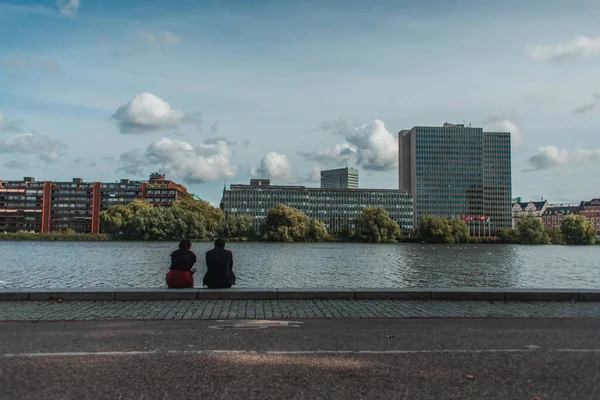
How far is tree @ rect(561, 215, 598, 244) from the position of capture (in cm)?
16288

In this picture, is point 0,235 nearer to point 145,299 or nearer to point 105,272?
point 105,272

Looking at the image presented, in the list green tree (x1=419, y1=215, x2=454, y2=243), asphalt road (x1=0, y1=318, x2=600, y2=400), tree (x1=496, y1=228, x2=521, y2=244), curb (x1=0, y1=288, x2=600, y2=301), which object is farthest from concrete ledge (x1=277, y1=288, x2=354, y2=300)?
tree (x1=496, y1=228, x2=521, y2=244)

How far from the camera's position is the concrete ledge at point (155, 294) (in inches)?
574

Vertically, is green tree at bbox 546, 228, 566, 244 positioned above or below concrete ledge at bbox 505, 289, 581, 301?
below

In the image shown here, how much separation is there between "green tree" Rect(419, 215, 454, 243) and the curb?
13075cm

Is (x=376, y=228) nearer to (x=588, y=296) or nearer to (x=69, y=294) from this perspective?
(x=588, y=296)

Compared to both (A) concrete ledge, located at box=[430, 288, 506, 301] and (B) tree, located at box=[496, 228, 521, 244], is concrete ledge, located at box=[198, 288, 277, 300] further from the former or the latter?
(B) tree, located at box=[496, 228, 521, 244]

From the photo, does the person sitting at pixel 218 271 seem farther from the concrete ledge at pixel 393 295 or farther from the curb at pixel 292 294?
the concrete ledge at pixel 393 295

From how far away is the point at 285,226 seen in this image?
13725 cm

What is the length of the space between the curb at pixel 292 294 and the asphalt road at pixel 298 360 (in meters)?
3.45

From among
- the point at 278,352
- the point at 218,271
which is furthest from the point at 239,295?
the point at 278,352

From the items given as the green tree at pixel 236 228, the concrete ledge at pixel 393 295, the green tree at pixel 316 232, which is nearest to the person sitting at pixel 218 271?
the concrete ledge at pixel 393 295

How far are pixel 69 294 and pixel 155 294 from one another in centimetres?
213

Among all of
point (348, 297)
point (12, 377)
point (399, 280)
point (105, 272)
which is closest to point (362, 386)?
point (12, 377)
